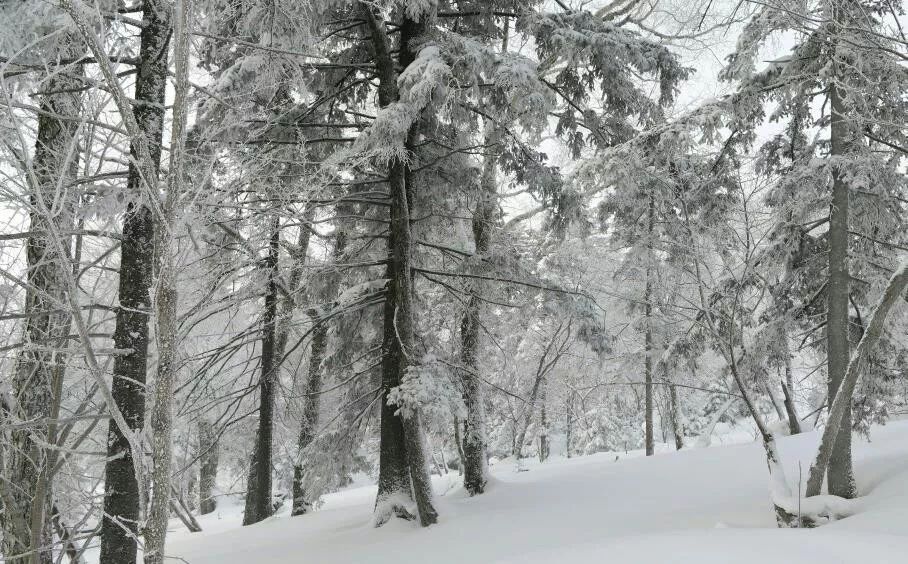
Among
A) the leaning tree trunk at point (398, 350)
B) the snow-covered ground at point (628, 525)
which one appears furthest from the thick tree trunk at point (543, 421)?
the leaning tree trunk at point (398, 350)

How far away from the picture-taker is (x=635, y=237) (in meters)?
11.8

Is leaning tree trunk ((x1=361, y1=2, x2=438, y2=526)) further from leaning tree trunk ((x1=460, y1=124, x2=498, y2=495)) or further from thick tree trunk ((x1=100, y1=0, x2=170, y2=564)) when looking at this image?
thick tree trunk ((x1=100, y1=0, x2=170, y2=564))

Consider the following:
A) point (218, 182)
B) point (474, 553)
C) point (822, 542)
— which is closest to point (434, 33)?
point (218, 182)

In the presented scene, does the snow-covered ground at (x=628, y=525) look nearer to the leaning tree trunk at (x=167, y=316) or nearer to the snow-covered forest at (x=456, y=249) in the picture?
the snow-covered forest at (x=456, y=249)

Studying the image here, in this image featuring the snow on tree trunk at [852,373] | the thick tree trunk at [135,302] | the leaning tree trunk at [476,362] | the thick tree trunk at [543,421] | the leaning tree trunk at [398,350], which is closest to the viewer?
the thick tree trunk at [135,302]

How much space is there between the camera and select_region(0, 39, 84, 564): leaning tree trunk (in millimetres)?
4230

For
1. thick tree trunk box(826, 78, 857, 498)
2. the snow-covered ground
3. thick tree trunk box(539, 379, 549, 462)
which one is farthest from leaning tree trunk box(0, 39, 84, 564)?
thick tree trunk box(539, 379, 549, 462)

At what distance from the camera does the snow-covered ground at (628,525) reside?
422 centimetres

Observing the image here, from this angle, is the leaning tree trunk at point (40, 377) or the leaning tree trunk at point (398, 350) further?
the leaning tree trunk at point (398, 350)

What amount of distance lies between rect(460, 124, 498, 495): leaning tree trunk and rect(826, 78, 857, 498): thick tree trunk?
4030mm

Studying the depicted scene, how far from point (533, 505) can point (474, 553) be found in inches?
74.8

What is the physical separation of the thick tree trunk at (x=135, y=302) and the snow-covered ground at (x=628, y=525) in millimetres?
2686

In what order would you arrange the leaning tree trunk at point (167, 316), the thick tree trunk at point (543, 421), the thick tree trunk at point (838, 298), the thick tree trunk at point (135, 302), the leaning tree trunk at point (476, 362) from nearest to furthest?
the leaning tree trunk at point (167, 316) < the thick tree trunk at point (135, 302) < the thick tree trunk at point (838, 298) < the leaning tree trunk at point (476, 362) < the thick tree trunk at point (543, 421)

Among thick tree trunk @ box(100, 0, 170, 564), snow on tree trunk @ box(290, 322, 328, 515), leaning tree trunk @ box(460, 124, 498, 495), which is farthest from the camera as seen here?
snow on tree trunk @ box(290, 322, 328, 515)
